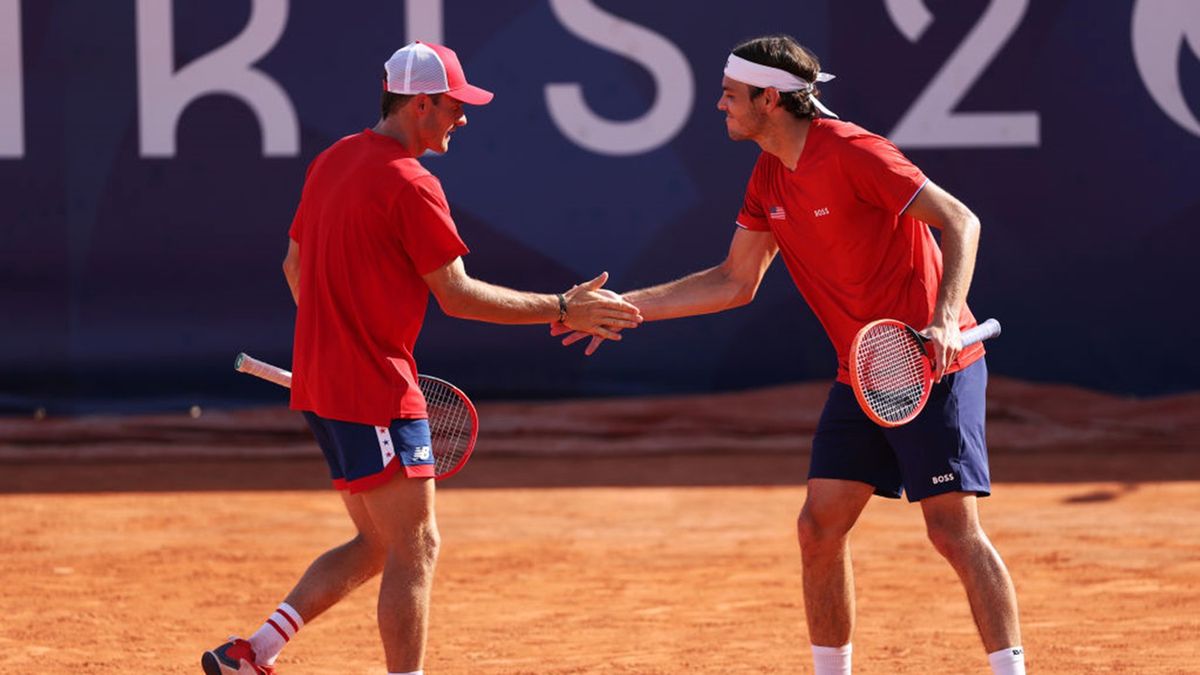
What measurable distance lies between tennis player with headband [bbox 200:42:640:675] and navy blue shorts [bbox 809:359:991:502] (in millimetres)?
974

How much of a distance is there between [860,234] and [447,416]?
1.32m

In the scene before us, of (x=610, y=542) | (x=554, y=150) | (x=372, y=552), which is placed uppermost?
(x=554, y=150)

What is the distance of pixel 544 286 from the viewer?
10.1m

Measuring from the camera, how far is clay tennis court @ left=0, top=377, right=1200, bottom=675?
5.73 metres

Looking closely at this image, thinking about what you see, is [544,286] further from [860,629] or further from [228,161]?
[860,629]

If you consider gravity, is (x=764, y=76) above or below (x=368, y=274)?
above

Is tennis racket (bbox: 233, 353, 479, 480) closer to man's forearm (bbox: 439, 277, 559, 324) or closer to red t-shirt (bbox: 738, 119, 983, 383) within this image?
man's forearm (bbox: 439, 277, 559, 324)

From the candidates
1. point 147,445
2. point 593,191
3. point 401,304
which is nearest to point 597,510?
point 593,191

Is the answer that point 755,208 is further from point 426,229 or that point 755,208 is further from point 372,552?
point 372,552

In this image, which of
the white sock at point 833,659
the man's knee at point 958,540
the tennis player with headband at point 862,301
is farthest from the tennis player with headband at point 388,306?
the man's knee at point 958,540

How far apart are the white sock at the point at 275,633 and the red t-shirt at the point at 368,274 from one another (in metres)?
0.63

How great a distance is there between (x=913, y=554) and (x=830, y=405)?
2545 millimetres

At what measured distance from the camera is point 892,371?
14.6ft

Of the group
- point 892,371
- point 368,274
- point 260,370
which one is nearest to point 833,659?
point 892,371
